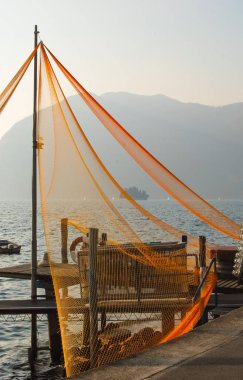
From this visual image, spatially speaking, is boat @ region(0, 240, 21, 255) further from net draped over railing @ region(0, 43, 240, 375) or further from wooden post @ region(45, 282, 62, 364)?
net draped over railing @ region(0, 43, 240, 375)

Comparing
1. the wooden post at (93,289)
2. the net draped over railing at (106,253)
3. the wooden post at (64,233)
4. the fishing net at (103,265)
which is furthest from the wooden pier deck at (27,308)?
the wooden post at (93,289)

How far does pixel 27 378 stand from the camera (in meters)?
16.4

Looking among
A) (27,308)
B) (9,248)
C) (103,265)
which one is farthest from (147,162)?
(9,248)

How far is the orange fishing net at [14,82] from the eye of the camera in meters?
12.9

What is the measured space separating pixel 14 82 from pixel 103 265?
4570 millimetres

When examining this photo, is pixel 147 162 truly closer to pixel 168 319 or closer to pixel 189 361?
pixel 168 319

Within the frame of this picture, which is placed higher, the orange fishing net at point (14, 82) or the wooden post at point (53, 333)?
the orange fishing net at point (14, 82)

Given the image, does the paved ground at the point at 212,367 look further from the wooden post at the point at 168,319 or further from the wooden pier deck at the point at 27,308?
the wooden pier deck at the point at 27,308

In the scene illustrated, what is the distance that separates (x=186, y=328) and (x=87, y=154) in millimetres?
4333

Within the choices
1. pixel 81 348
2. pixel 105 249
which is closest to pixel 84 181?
pixel 105 249

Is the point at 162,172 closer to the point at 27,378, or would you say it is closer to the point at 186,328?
the point at 186,328

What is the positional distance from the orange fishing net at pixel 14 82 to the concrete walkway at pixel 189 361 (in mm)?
7036

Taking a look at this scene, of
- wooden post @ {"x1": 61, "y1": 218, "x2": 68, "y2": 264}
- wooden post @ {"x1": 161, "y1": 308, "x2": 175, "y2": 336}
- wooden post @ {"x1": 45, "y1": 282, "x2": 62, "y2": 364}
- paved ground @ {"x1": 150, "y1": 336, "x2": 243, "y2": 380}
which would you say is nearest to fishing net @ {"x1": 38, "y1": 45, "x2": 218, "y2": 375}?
wooden post @ {"x1": 161, "y1": 308, "x2": 175, "y2": 336}

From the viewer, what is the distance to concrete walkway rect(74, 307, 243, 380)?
21.0 ft
